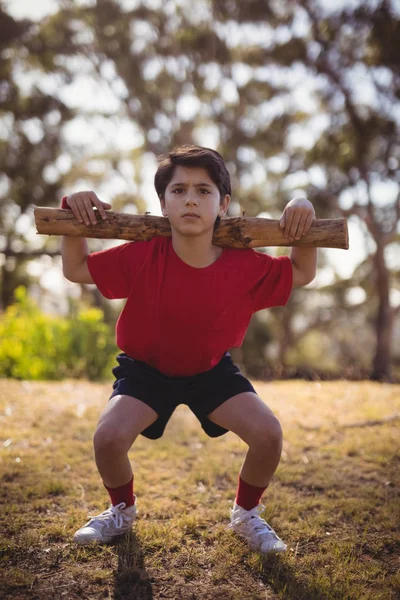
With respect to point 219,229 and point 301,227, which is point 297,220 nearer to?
point 301,227

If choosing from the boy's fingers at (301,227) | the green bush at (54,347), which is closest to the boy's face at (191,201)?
the boy's fingers at (301,227)

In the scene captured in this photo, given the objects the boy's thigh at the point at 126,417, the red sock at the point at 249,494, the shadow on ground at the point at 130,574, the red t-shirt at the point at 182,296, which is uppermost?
the red t-shirt at the point at 182,296

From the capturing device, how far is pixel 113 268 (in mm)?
2389

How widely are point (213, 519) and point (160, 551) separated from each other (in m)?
0.43

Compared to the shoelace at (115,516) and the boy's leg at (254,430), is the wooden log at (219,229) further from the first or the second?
the shoelace at (115,516)

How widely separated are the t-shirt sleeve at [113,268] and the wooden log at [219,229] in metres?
0.11

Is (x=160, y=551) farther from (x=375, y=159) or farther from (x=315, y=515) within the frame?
(x=375, y=159)

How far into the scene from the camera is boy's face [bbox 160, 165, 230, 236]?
90.7 inches

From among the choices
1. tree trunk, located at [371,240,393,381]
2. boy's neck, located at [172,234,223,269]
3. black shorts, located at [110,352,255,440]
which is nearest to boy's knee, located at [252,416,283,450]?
black shorts, located at [110,352,255,440]

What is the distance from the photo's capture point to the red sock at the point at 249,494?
2.25 metres

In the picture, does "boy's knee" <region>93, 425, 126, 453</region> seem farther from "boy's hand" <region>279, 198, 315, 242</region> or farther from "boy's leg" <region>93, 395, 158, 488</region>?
"boy's hand" <region>279, 198, 315, 242</region>

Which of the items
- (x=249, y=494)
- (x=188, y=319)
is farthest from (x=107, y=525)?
(x=188, y=319)

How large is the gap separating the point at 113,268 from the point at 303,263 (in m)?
0.97

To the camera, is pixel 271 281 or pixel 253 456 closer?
pixel 253 456
